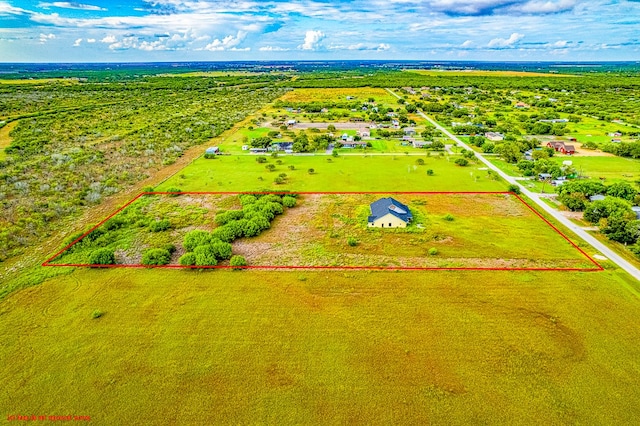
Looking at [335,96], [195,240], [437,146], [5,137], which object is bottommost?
[195,240]

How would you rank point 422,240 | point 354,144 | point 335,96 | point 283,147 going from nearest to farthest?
point 422,240
point 283,147
point 354,144
point 335,96

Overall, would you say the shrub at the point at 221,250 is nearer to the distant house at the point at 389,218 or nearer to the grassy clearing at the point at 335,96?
the distant house at the point at 389,218

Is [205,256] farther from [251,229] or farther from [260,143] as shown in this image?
[260,143]

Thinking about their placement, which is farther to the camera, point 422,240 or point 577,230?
point 577,230

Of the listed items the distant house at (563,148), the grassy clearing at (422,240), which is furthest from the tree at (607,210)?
the distant house at (563,148)

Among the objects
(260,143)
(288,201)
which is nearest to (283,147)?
(260,143)

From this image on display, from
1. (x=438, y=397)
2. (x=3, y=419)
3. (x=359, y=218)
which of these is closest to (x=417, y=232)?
(x=359, y=218)

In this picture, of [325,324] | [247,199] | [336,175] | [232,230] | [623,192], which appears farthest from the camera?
[336,175]

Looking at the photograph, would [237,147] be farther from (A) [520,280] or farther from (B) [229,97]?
(B) [229,97]
